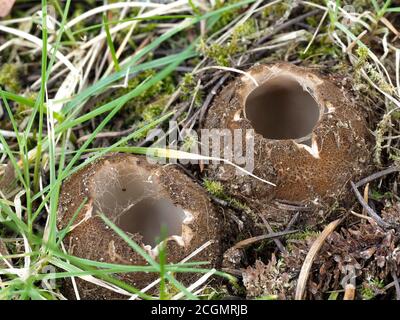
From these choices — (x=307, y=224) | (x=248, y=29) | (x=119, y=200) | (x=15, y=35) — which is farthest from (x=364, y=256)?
(x=15, y=35)

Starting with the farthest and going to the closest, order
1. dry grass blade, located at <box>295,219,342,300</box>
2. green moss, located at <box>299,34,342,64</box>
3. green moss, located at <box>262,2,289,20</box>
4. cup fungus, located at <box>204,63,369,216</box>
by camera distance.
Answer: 1. green moss, located at <box>262,2,289,20</box>
2. green moss, located at <box>299,34,342,64</box>
3. cup fungus, located at <box>204,63,369,216</box>
4. dry grass blade, located at <box>295,219,342,300</box>

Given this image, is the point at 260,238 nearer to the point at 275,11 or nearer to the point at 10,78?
the point at 275,11

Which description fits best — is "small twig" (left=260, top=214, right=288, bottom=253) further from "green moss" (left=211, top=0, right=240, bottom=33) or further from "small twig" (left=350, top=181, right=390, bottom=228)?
"green moss" (left=211, top=0, right=240, bottom=33)

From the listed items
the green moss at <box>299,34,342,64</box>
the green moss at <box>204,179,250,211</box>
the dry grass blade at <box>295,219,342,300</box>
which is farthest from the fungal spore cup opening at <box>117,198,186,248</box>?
the green moss at <box>299,34,342,64</box>

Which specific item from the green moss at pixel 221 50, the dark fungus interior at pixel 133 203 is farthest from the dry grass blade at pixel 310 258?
the green moss at pixel 221 50

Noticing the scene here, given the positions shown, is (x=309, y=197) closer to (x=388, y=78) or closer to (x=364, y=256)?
(x=364, y=256)
